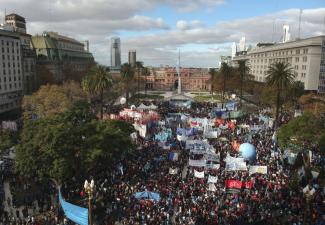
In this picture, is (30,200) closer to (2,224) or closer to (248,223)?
(2,224)

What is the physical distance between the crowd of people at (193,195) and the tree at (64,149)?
238 centimetres

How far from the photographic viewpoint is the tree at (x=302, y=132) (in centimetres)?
3903

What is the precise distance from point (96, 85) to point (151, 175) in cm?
2986

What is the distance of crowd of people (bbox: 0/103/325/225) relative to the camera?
88.8 feet

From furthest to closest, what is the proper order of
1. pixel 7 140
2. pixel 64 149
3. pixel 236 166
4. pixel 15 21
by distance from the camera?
pixel 15 21 → pixel 7 140 → pixel 236 166 → pixel 64 149

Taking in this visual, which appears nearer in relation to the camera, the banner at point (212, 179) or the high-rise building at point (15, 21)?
the banner at point (212, 179)

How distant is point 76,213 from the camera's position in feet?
83.6

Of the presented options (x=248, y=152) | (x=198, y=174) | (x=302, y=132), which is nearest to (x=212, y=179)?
(x=198, y=174)

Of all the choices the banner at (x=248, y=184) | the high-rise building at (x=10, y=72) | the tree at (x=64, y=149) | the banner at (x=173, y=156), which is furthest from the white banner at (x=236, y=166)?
the high-rise building at (x=10, y=72)

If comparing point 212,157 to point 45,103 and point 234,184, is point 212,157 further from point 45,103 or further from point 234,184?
point 45,103

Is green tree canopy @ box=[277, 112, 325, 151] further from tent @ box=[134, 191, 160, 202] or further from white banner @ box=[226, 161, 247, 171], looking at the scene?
tent @ box=[134, 191, 160, 202]

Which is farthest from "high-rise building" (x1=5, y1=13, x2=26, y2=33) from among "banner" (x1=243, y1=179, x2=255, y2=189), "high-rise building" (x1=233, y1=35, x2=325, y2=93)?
"banner" (x1=243, y1=179, x2=255, y2=189)

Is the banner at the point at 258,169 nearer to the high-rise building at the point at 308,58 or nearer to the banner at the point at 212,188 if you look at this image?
the banner at the point at 212,188

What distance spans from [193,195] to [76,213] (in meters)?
10.8
